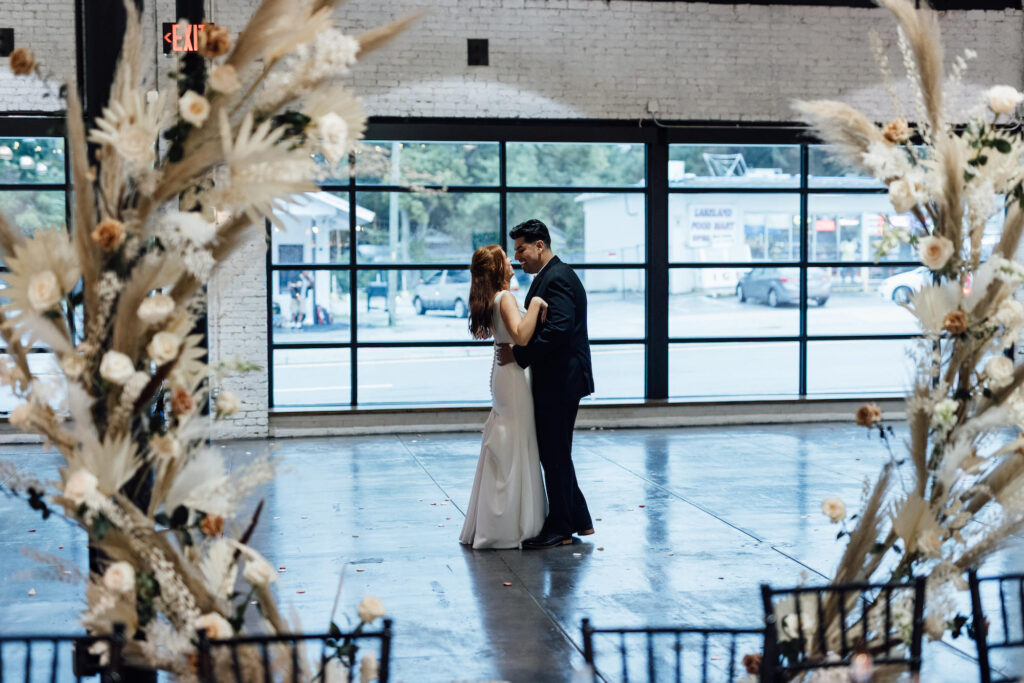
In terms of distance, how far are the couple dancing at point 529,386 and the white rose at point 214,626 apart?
12.1ft

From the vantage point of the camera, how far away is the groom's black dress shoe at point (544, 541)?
6203 millimetres

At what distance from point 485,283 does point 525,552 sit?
1.38 metres

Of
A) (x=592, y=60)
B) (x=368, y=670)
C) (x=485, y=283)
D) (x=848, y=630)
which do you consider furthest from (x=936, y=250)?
(x=592, y=60)

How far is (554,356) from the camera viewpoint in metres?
6.11

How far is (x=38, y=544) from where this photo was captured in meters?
6.38

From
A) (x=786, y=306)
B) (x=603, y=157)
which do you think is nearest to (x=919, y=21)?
(x=603, y=157)

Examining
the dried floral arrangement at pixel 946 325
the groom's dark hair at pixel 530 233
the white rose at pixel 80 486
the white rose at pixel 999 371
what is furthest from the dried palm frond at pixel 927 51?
the groom's dark hair at pixel 530 233

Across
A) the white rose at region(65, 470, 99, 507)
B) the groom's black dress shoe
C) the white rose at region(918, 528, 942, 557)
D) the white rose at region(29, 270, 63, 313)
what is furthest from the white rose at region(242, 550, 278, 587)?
the groom's black dress shoe

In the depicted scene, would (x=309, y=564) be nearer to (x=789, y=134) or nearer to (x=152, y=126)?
Result: (x=152, y=126)

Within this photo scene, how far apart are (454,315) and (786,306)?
333 cm

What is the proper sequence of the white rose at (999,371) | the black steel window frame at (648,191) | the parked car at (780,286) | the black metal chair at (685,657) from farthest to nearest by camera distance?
1. the parked car at (780,286)
2. the black steel window frame at (648,191)
3. the black metal chair at (685,657)
4. the white rose at (999,371)

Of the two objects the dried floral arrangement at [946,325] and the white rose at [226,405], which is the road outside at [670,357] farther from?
the white rose at [226,405]

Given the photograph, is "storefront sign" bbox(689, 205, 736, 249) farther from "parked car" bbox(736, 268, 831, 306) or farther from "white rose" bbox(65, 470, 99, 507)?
"white rose" bbox(65, 470, 99, 507)

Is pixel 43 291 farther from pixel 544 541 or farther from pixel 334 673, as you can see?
pixel 544 541
